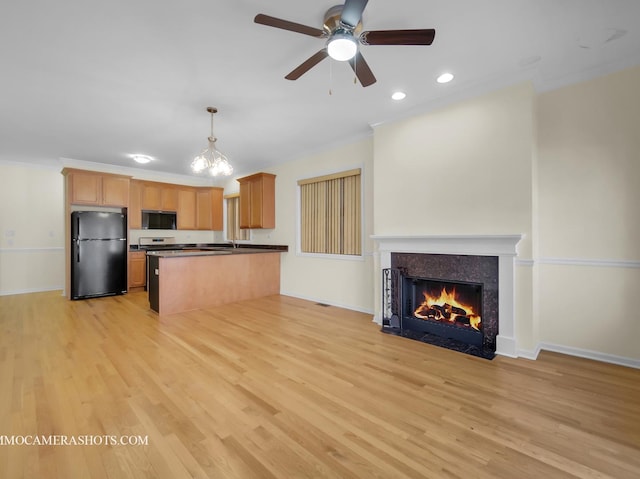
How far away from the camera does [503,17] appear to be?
6.65ft

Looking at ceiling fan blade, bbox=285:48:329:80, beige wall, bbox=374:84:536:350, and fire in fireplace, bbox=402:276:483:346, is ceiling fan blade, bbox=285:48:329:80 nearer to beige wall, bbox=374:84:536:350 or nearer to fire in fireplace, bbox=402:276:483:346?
beige wall, bbox=374:84:536:350

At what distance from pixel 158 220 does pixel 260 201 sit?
8.89ft

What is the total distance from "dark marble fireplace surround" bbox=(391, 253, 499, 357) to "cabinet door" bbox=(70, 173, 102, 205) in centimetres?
590

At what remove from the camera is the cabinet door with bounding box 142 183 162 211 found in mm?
6477

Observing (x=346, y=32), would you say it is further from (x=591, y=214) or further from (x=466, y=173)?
(x=591, y=214)

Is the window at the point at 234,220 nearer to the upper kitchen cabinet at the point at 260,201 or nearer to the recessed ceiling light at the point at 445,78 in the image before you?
the upper kitchen cabinet at the point at 260,201

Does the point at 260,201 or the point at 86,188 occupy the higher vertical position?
the point at 86,188

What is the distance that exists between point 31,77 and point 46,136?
6.70ft

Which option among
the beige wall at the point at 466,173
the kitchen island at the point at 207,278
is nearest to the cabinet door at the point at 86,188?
the kitchen island at the point at 207,278

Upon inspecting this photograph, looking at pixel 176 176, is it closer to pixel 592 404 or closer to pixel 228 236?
pixel 228 236

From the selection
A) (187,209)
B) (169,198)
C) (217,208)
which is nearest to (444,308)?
(217,208)

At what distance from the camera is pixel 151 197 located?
6.57 m

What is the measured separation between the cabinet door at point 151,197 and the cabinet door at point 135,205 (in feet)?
0.27

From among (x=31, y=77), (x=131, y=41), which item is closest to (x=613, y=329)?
(x=131, y=41)
